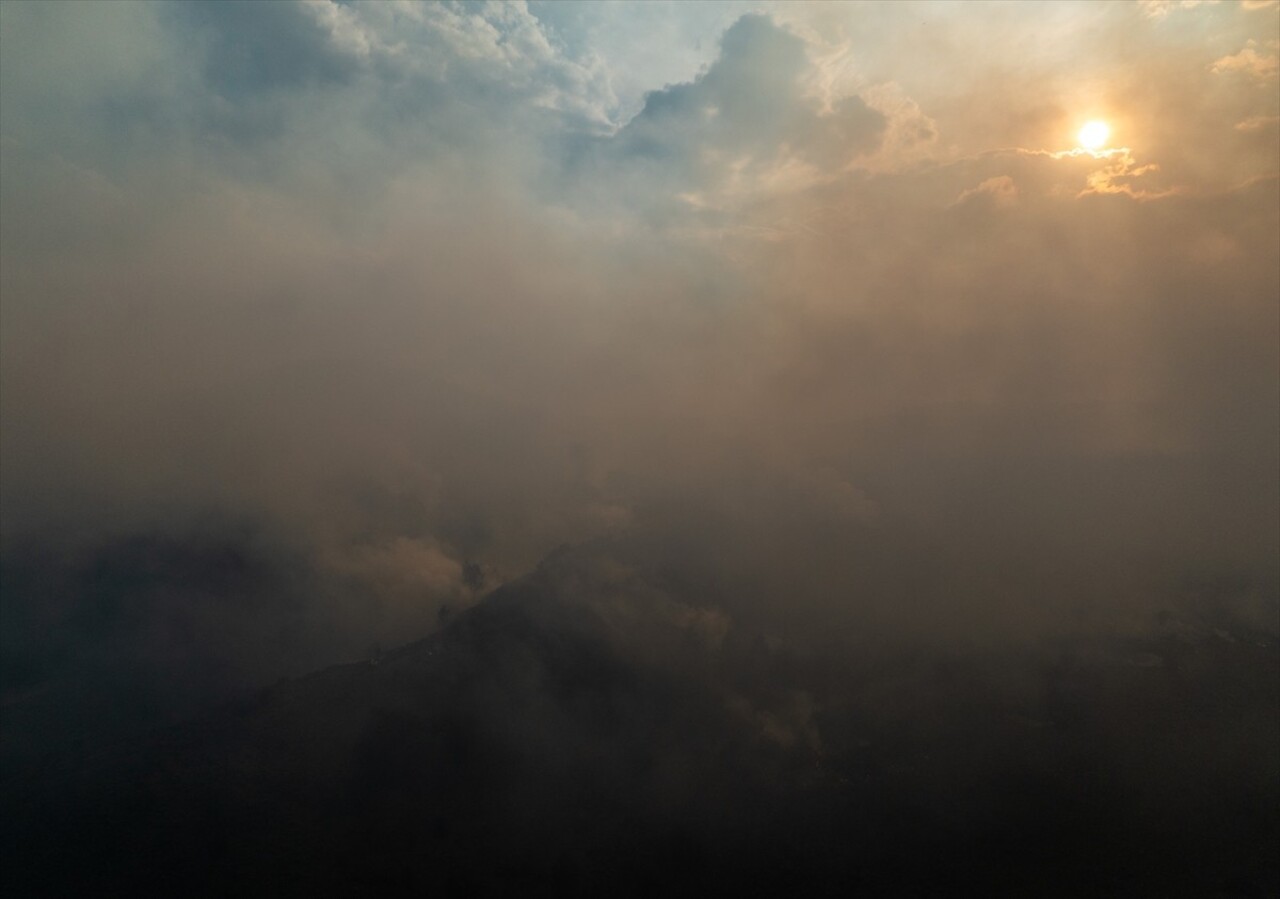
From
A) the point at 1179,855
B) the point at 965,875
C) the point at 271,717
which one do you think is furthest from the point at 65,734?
the point at 1179,855

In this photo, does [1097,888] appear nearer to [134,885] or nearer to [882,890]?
[882,890]

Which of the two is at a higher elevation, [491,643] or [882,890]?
[491,643]

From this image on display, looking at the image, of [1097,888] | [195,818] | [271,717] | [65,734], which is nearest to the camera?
[1097,888]

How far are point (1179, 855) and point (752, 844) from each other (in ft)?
158

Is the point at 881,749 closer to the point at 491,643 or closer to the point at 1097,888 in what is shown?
the point at 1097,888

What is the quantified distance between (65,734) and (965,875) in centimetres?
12482

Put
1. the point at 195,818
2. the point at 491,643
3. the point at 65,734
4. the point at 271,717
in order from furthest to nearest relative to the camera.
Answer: the point at 491,643
the point at 65,734
the point at 271,717
the point at 195,818

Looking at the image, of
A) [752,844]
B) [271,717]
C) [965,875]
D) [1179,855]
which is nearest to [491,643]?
[271,717]

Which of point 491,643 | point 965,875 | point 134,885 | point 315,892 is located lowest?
point 134,885

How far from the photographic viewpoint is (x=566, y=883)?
80.0 metres

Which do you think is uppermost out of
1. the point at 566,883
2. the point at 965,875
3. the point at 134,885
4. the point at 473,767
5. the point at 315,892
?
the point at 965,875

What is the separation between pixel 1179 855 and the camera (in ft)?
253

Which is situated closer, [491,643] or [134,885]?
[134,885]

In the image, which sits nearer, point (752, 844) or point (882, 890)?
point (882, 890)
